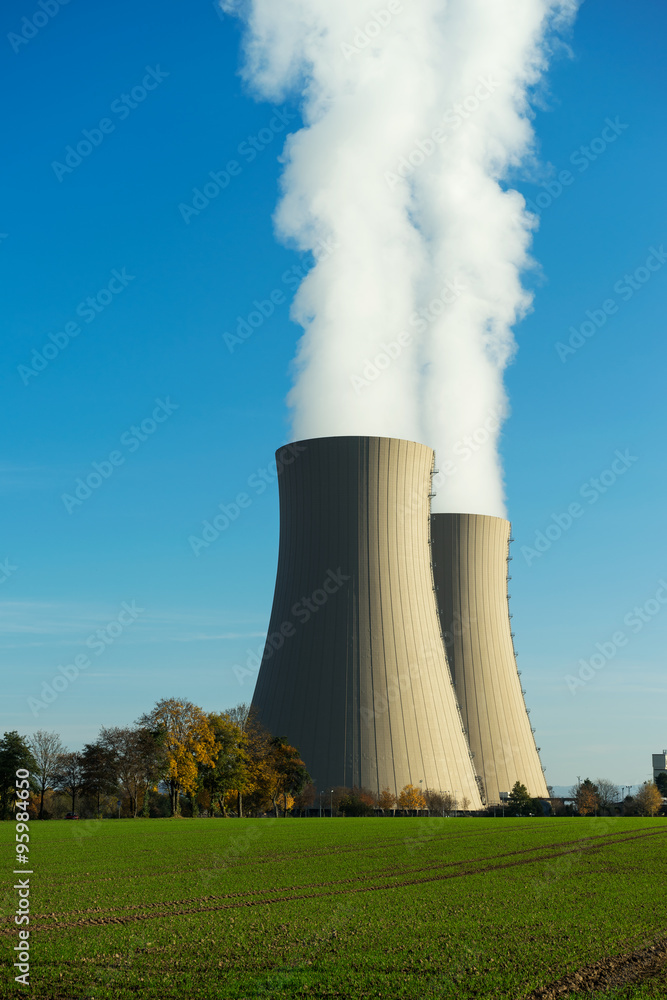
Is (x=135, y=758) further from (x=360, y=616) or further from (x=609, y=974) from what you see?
(x=609, y=974)

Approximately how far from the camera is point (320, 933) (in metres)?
7.30

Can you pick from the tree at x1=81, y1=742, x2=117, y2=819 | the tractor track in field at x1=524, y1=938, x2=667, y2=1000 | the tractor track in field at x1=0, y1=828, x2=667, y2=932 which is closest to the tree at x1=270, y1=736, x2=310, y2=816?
the tree at x1=81, y1=742, x2=117, y2=819

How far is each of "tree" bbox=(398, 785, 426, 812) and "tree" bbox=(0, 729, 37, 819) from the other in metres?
15.4

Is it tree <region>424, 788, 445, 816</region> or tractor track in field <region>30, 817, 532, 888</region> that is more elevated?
Answer: tractor track in field <region>30, 817, 532, 888</region>

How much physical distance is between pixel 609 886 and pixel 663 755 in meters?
85.4

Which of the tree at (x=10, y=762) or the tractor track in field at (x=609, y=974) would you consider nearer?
the tractor track in field at (x=609, y=974)

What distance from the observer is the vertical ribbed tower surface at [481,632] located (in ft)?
140

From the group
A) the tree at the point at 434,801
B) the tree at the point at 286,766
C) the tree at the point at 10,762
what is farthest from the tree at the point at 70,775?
the tree at the point at 434,801

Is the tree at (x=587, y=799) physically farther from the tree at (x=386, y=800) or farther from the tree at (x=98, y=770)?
the tree at (x=98, y=770)

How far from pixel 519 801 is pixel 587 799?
12.8 metres

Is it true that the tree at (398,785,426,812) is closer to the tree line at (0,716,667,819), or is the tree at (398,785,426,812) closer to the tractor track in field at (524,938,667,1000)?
the tree line at (0,716,667,819)

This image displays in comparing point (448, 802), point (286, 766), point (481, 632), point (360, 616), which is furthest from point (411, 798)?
point (481, 632)

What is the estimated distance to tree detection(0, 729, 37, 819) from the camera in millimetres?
35781

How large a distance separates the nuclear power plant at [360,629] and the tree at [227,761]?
4.55 ft
